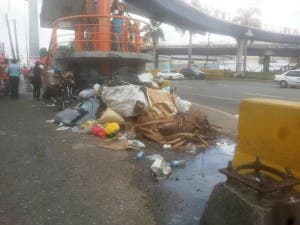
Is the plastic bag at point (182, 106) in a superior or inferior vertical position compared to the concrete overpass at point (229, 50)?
inferior

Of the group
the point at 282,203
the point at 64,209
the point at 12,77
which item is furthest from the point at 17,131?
the point at 12,77

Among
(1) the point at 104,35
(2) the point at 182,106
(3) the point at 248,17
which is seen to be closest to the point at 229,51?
(3) the point at 248,17

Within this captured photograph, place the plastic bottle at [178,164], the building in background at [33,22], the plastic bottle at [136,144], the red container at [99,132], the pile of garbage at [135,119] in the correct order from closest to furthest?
the plastic bottle at [178,164] < the plastic bottle at [136,144] < the pile of garbage at [135,119] < the red container at [99,132] < the building in background at [33,22]

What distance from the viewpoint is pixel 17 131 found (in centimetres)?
812

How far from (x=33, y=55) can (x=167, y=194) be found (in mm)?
24627

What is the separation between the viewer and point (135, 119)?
8352 mm

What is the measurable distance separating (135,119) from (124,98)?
0.56 metres

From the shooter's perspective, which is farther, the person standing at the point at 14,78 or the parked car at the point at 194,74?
the parked car at the point at 194,74

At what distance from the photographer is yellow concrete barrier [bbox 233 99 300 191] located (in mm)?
3596

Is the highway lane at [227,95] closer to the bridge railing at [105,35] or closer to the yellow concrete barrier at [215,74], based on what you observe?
the bridge railing at [105,35]

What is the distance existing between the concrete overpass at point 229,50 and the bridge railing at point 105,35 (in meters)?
68.8

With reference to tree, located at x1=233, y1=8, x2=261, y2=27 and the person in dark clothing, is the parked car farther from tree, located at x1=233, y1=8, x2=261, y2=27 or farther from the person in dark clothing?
the person in dark clothing

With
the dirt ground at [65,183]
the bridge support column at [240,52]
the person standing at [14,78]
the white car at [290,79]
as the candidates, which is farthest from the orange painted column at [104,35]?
the bridge support column at [240,52]

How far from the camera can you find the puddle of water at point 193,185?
13.6 ft
